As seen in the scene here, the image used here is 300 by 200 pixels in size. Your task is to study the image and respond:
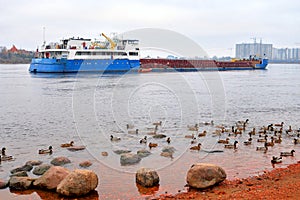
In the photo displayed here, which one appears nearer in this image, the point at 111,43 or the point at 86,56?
the point at 86,56

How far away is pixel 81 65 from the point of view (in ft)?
259

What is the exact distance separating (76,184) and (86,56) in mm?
70795

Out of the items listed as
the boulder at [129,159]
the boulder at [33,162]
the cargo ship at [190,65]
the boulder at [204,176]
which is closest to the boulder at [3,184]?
the boulder at [33,162]

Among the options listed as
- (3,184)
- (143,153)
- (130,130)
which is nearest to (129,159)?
(143,153)

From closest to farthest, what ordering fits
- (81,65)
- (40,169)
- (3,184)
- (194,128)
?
1. (3,184)
2. (40,169)
3. (194,128)
4. (81,65)

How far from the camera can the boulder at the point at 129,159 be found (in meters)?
14.9

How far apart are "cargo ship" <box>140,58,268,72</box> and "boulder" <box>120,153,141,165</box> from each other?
262ft

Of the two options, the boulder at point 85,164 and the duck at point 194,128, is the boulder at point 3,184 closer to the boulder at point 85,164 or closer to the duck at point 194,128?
the boulder at point 85,164

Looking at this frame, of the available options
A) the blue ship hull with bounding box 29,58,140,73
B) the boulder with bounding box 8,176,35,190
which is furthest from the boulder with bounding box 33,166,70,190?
the blue ship hull with bounding box 29,58,140,73

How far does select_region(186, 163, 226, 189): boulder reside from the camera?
1148 cm

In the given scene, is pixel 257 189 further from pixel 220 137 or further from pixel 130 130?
pixel 130 130

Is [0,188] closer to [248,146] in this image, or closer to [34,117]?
[248,146]

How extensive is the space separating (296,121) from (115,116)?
42.8ft

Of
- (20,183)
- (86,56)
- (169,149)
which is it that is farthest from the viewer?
(86,56)
